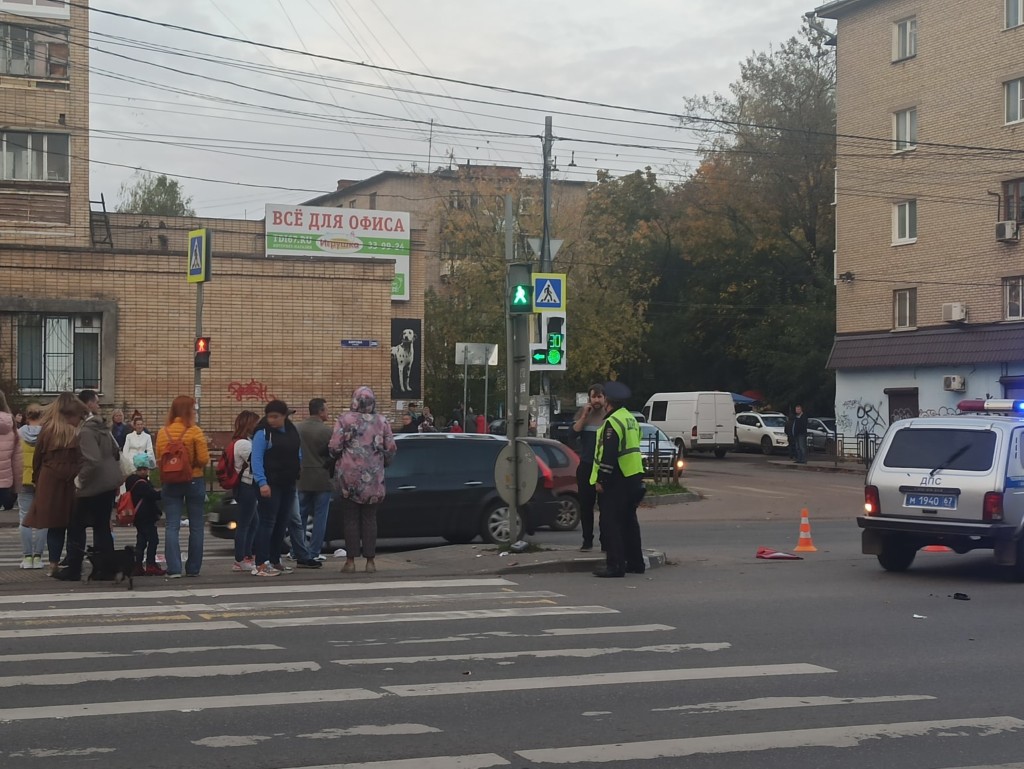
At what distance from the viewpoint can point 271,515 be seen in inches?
521

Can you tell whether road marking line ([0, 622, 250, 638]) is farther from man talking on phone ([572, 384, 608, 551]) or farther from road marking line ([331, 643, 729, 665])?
man talking on phone ([572, 384, 608, 551])

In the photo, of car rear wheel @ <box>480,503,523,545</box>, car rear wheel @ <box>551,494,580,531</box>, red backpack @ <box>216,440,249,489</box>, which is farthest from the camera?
car rear wheel @ <box>551,494,580,531</box>

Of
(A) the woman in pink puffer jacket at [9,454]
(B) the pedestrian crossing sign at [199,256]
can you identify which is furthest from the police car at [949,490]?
(B) the pedestrian crossing sign at [199,256]

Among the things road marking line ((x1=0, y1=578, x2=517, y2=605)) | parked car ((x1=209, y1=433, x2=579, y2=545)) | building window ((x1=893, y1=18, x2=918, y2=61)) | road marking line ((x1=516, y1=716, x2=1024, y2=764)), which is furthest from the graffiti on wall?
road marking line ((x1=516, y1=716, x2=1024, y2=764))

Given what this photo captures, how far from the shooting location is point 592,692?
7.89m

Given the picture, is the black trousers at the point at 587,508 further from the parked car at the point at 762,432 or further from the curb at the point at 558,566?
the parked car at the point at 762,432

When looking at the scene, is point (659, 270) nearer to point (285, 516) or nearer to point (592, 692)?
point (285, 516)

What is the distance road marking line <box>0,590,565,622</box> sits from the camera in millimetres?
10789

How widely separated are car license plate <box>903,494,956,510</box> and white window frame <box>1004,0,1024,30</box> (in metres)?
29.7

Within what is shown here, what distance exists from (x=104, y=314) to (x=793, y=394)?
31.4 meters

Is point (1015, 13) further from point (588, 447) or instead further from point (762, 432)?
point (588, 447)

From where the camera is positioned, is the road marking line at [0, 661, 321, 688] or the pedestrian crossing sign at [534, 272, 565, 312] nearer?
the road marking line at [0, 661, 321, 688]

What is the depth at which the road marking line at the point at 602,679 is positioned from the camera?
7.94 meters

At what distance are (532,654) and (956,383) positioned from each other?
112 feet
